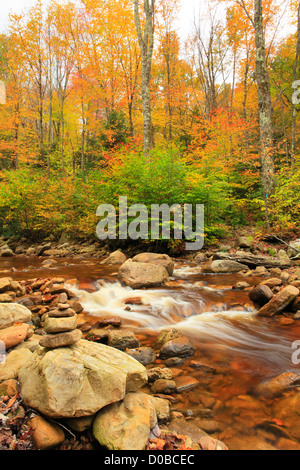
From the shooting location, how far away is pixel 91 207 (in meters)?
12.0

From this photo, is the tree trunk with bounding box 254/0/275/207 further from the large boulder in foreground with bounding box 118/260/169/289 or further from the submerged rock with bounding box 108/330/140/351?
the submerged rock with bounding box 108/330/140/351

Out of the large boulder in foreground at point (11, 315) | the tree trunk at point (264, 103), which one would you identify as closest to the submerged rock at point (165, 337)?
the large boulder in foreground at point (11, 315)

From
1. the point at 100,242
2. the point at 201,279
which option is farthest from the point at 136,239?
the point at 201,279

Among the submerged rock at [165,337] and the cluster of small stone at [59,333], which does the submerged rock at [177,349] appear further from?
the cluster of small stone at [59,333]

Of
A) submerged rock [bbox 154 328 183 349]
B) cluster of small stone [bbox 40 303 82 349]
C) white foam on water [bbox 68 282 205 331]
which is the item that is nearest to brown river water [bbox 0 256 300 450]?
white foam on water [bbox 68 282 205 331]

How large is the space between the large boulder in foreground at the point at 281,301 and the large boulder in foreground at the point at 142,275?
106 inches

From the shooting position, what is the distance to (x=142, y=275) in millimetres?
6305

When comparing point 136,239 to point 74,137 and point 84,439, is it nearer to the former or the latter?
point 84,439

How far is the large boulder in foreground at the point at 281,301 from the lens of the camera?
426 cm

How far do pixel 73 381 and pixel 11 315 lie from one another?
2.09 metres

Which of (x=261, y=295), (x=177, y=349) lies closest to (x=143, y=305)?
(x=177, y=349)

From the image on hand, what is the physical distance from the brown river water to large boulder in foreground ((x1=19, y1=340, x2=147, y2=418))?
0.66m

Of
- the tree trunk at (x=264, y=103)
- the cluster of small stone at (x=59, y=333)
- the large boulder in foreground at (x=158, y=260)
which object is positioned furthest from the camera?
the tree trunk at (x=264, y=103)

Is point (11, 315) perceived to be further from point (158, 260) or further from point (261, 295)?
point (158, 260)
